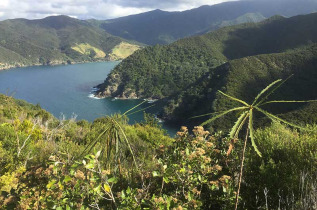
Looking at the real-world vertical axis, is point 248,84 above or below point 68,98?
above

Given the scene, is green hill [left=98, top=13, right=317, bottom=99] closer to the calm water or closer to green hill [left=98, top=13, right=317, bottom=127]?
green hill [left=98, top=13, right=317, bottom=127]

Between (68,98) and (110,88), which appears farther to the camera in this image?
(110,88)

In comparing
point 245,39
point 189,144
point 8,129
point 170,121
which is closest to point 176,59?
point 245,39

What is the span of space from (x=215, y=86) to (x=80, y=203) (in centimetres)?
8702

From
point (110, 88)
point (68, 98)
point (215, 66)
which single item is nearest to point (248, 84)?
point (215, 66)

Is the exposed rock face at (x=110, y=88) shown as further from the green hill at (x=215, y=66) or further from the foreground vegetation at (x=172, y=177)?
the foreground vegetation at (x=172, y=177)

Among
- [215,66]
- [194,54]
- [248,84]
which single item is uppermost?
[194,54]

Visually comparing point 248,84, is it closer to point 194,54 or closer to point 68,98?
point 68,98

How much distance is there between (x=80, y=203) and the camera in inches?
128

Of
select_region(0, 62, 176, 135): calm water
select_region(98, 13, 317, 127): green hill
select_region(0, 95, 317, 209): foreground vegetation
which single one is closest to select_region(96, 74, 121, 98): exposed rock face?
select_region(98, 13, 317, 127): green hill

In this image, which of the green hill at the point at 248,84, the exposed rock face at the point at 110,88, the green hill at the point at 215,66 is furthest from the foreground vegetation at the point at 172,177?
the exposed rock face at the point at 110,88

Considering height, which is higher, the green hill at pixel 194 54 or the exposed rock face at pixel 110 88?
the green hill at pixel 194 54

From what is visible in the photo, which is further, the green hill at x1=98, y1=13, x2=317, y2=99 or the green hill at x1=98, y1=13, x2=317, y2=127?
the green hill at x1=98, y1=13, x2=317, y2=99

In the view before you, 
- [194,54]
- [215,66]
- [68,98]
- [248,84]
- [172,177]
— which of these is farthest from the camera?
[194,54]
